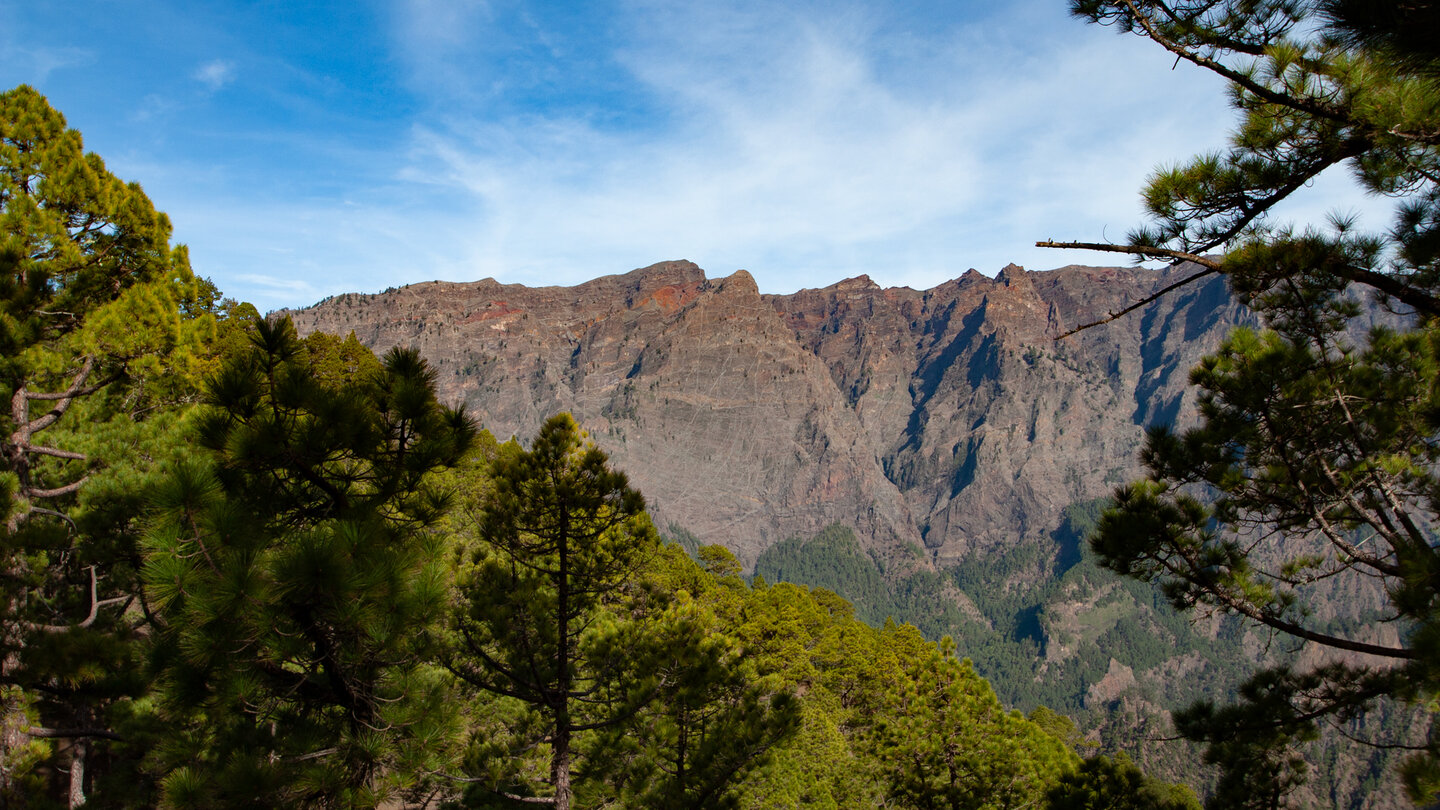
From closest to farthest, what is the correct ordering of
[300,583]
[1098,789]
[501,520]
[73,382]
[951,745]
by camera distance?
[300,583] → [73,382] → [501,520] → [1098,789] → [951,745]

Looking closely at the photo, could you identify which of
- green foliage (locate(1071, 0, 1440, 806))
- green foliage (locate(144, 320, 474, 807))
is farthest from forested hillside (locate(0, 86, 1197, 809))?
green foliage (locate(1071, 0, 1440, 806))

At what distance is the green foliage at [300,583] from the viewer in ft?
15.4

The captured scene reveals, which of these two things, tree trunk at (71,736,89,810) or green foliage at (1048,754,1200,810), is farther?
green foliage at (1048,754,1200,810)

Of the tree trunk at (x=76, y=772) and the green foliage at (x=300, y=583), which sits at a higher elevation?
the green foliage at (x=300, y=583)

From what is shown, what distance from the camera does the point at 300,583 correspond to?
4801mm

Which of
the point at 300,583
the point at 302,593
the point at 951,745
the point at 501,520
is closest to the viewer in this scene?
the point at 300,583

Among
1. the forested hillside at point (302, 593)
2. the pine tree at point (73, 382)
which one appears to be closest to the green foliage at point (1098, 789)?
the forested hillside at point (302, 593)

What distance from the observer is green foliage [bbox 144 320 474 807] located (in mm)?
4691

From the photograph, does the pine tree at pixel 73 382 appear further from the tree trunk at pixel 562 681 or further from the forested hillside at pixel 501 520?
the tree trunk at pixel 562 681

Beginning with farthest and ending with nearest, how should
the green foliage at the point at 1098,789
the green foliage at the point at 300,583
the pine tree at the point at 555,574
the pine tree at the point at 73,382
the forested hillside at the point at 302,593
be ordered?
the green foliage at the point at 1098,789 → the pine tree at the point at 555,574 → the pine tree at the point at 73,382 → the forested hillside at the point at 302,593 → the green foliage at the point at 300,583

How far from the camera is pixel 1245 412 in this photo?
25.5ft

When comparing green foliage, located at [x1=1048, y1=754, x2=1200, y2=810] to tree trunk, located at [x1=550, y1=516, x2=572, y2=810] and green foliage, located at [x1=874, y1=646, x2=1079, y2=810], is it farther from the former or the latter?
tree trunk, located at [x1=550, y1=516, x2=572, y2=810]

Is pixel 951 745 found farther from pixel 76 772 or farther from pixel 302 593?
pixel 76 772

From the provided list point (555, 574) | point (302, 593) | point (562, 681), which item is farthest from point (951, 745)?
point (302, 593)
